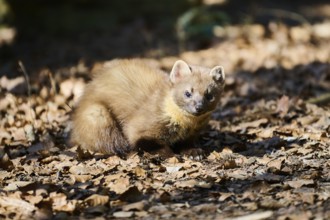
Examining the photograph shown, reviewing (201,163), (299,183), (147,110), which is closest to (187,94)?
(147,110)

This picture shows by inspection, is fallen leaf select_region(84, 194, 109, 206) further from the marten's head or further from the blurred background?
the blurred background

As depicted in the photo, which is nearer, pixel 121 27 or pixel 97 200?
pixel 97 200

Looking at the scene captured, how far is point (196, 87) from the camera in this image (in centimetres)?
Result: 643

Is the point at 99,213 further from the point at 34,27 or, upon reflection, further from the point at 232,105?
the point at 34,27

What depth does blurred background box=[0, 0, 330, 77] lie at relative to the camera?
1194 cm

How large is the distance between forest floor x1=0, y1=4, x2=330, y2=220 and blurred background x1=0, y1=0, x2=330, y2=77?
1962 millimetres

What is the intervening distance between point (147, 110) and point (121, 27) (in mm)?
7948

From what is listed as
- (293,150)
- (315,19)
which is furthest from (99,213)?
(315,19)

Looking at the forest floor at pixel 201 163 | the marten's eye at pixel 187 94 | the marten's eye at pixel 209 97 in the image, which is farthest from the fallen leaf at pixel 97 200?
the marten's eye at pixel 209 97

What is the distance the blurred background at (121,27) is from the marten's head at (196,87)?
472 centimetres

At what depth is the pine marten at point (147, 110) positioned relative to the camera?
639 cm

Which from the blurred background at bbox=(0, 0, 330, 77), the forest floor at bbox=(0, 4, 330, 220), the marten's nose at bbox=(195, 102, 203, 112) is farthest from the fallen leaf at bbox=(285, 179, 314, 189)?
the blurred background at bbox=(0, 0, 330, 77)

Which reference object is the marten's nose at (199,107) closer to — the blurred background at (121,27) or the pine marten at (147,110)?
the pine marten at (147,110)

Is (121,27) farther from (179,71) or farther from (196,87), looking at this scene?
(196,87)
